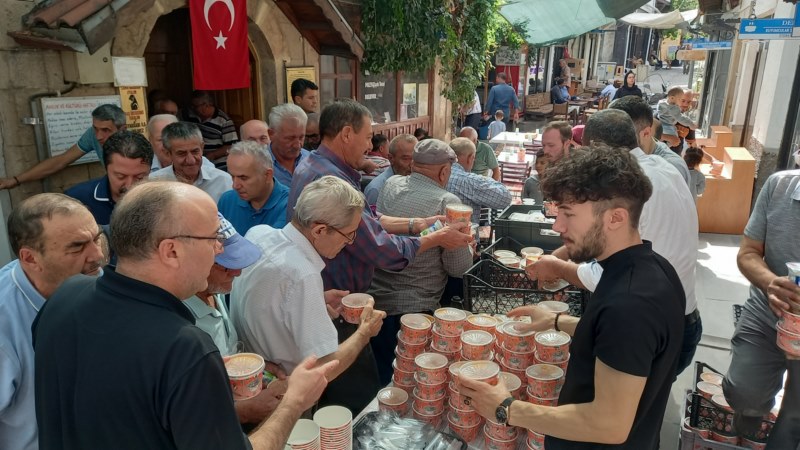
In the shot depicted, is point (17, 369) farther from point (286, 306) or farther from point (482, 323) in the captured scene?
point (482, 323)

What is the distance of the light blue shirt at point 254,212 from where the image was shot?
3.67m

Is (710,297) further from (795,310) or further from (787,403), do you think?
(795,310)

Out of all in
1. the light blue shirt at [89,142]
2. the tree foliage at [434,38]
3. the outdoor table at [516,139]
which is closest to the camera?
the light blue shirt at [89,142]

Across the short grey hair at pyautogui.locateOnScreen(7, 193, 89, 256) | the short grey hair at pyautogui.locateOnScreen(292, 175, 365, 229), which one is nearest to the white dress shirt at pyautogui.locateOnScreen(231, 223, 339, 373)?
the short grey hair at pyautogui.locateOnScreen(292, 175, 365, 229)

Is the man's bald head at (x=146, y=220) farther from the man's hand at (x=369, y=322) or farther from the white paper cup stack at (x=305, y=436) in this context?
the man's hand at (x=369, y=322)

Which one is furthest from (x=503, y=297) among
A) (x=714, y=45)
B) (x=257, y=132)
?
(x=714, y=45)

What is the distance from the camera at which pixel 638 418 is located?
69.5 inches

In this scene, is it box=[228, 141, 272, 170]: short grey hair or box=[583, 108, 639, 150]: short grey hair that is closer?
box=[583, 108, 639, 150]: short grey hair

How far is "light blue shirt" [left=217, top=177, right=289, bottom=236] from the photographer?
3670mm

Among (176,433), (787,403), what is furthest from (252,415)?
(787,403)

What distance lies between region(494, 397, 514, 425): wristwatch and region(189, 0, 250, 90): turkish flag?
466 cm

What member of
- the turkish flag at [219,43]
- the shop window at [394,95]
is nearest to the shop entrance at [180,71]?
the turkish flag at [219,43]

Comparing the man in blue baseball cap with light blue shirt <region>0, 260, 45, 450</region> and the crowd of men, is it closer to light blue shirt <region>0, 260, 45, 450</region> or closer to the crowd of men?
the crowd of men

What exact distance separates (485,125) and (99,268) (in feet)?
40.9
